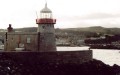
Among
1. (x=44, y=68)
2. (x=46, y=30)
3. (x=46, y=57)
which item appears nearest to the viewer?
(x=44, y=68)

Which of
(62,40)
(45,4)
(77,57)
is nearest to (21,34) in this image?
(45,4)

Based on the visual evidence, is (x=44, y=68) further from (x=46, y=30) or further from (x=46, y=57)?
(x=46, y=30)

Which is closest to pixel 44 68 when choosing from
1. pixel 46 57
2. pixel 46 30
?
pixel 46 57

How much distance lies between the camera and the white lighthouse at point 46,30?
35.2 m

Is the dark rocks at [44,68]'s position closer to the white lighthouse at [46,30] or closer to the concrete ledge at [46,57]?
the concrete ledge at [46,57]

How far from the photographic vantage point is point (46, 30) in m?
35.7

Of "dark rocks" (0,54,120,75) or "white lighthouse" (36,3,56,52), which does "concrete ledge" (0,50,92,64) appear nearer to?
"dark rocks" (0,54,120,75)

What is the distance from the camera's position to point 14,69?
1174 inches

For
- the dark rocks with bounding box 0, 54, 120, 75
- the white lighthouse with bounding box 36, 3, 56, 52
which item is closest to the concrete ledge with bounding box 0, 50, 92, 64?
the dark rocks with bounding box 0, 54, 120, 75

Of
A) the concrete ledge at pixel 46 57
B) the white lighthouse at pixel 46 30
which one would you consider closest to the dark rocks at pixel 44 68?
the concrete ledge at pixel 46 57

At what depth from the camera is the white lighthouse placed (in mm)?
35250

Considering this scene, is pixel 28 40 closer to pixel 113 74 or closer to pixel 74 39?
pixel 113 74

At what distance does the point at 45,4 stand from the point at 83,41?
272 feet

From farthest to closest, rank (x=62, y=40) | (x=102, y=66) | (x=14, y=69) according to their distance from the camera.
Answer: (x=62, y=40), (x=102, y=66), (x=14, y=69)
